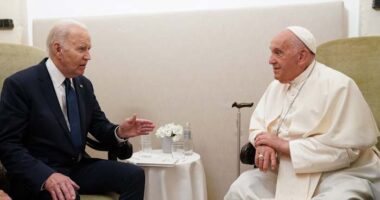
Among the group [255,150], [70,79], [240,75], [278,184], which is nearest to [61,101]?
[70,79]

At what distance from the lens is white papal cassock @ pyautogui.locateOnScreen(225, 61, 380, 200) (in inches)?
68.2

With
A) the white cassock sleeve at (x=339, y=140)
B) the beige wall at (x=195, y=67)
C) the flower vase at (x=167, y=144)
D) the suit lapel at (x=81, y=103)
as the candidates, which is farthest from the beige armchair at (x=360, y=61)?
the suit lapel at (x=81, y=103)

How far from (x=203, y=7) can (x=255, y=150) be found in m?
1.36

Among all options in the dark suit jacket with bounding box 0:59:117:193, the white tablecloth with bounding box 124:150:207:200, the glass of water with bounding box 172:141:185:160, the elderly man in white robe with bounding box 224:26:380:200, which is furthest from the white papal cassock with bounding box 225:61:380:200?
the dark suit jacket with bounding box 0:59:117:193

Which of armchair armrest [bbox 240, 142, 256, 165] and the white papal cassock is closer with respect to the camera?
the white papal cassock

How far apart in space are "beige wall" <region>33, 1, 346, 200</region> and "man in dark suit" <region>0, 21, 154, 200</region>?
858 mm

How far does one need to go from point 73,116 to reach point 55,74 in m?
0.23

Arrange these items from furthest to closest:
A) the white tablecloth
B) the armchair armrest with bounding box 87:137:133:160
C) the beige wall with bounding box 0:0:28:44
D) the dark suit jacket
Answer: the beige wall with bounding box 0:0:28:44 < the white tablecloth < the armchair armrest with bounding box 87:137:133:160 < the dark suit jacket

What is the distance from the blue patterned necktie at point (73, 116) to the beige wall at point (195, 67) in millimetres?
995

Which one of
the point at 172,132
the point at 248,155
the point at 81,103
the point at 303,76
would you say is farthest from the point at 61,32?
the point at 303,76

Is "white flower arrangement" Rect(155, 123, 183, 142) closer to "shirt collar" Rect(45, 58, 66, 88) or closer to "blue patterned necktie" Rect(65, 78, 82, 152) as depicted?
"blue patterned necktie" Rect(65, 78, 82, 152)

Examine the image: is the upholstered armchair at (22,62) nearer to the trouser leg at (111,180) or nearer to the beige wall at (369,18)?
the trouser leg at (111,180)

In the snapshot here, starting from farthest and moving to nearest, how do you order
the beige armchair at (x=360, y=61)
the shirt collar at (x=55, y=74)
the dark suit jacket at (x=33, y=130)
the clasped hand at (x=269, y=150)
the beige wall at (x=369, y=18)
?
the beige wall at (x=369, y=18) < the beige armchair at (x=360, y=61) < the shirt collar at (x=55, y=74) < the clasped hand at (x=269, y=150) < the dark suit jacket at (x=33, y=130)

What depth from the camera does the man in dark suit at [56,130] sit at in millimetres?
1705
